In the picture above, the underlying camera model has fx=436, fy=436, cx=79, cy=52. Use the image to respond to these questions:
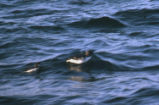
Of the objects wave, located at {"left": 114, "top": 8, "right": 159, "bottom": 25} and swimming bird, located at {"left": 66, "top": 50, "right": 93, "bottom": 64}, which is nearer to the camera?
swimming bird, located at {"left": 66, "top": 50, "right": 93, "bottom": 64}

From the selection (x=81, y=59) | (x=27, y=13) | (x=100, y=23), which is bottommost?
(x=81, y=59)

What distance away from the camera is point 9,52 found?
14.9 m

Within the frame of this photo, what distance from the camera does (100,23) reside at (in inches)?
720

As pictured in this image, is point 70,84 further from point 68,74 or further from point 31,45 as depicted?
point 31,45

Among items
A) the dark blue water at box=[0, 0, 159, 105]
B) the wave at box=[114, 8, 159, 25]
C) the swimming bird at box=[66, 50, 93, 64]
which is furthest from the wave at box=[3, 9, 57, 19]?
the swimming bird at box=[66, 50, 93, 64]

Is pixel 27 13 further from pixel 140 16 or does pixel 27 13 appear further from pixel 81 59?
pixel 81 59

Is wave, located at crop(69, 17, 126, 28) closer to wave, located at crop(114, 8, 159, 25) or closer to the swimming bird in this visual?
wave, located at crop(114, 8, 159, 25)

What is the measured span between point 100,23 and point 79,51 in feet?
11.5

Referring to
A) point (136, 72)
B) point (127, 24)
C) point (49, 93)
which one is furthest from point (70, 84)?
point (127, 24)

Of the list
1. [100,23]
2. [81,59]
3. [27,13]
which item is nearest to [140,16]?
[100,23]

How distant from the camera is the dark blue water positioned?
10977 mm

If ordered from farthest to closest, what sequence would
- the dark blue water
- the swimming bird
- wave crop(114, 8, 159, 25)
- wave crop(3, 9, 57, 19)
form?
wave crop(3, 9, 57, 19), wave crop(114, 8, 159, 25), the swimming bird, the dark blue water

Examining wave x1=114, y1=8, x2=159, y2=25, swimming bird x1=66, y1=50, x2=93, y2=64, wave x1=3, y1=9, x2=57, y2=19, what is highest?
wave x1=3, y1=9, x2=57, y2=19

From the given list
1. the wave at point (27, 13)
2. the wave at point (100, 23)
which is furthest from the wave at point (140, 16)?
the wave at point (27, 13)
